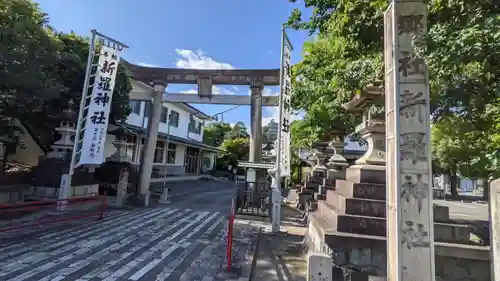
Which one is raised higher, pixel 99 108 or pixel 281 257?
pixel 99 108

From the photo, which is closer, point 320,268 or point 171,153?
point 320,268

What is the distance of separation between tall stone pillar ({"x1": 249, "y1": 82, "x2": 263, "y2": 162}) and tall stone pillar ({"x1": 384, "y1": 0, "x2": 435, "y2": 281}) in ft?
30.0

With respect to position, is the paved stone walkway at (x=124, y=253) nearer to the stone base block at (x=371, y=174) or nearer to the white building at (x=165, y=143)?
the stone base block at (x=371, y=174)

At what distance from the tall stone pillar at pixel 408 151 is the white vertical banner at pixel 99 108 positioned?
355 inches

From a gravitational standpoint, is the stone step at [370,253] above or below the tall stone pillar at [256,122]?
below

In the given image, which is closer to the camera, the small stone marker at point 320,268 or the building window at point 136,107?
the small stone marker at point 320,268

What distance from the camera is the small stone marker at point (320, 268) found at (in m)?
2.93

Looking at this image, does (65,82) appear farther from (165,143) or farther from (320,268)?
(320,268)

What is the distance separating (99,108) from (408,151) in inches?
371

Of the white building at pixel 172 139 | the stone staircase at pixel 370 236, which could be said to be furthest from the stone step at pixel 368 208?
the white building at pixel 172 139

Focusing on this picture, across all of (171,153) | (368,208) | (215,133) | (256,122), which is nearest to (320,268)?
(368,208)

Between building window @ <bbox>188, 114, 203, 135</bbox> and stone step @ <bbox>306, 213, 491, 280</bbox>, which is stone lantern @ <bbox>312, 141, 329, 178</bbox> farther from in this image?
building window @ <bbox>188, 114, 203, 135</bbox>

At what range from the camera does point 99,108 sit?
9.47 metres

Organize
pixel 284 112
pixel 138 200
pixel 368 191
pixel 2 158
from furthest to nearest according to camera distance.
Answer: pixel 138 200 → pixel 2 158 → pixel 284 112 → pixel 368 191
